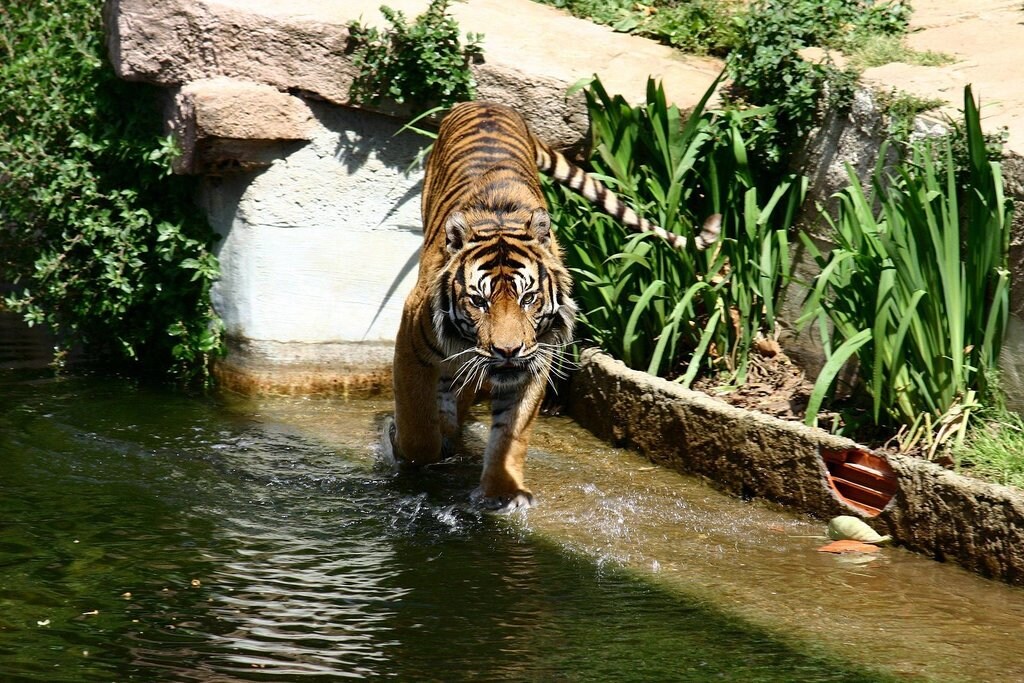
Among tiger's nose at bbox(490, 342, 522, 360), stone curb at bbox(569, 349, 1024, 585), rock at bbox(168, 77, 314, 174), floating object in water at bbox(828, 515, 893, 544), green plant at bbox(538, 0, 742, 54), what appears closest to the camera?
stone curb at bbox(569, 349, 1024, 585)

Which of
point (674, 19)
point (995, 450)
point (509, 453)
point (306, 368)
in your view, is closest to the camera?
point (995, 450)

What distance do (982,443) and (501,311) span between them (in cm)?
183

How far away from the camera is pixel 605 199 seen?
5941 millimetres

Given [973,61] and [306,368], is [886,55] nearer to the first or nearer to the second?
[973,61]

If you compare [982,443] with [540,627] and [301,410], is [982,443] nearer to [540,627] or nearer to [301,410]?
[540,627]

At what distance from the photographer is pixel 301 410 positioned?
20.2ft

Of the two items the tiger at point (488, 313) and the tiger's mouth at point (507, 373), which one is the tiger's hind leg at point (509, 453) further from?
the tiger's mouth at point (507, 373)

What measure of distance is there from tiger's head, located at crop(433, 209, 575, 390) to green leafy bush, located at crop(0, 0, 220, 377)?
80.4 inches

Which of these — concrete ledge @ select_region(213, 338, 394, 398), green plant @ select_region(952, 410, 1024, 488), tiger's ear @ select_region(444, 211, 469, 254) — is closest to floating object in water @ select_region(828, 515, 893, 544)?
green plant @ select_region(952, 410, 1024, 488)

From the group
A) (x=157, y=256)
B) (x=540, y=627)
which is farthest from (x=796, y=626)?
(x=157, y=256)

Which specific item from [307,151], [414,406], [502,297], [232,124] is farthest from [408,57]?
[502,297]

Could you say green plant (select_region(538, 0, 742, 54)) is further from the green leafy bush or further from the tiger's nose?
the tiger's nose

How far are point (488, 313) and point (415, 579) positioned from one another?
3.43 feet

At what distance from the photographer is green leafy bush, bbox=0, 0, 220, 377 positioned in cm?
630
